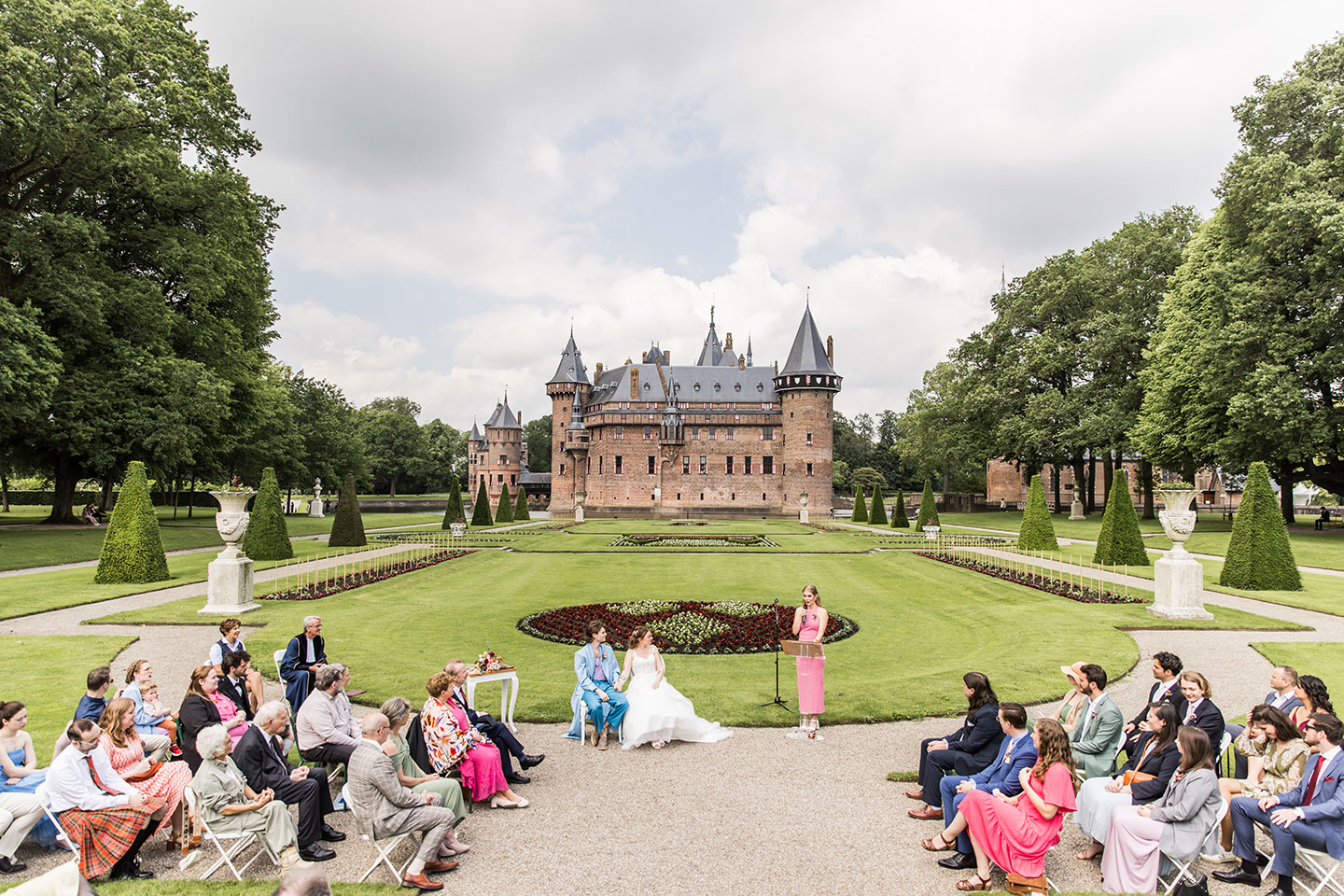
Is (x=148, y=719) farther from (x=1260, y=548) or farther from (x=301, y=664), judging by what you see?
(x=1260, y=548)

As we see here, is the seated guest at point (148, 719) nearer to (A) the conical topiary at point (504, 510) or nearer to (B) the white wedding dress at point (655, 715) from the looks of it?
(B) the white wedding dress at point (655, 715)

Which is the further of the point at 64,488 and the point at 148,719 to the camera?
the point at 64,488

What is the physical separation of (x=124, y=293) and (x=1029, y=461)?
42.5 meters

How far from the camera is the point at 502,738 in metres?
6.76

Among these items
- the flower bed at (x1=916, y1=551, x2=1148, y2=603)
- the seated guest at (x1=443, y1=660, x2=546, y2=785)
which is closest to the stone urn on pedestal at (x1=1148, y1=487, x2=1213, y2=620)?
the flower bed at (x1=916, y1=551, x2=1148, y2=603)

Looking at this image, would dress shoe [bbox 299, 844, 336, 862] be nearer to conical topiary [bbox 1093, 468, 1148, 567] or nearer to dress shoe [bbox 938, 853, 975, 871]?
dress shoe [bbox 938, 853, 975, 871]

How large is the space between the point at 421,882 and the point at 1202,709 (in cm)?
591

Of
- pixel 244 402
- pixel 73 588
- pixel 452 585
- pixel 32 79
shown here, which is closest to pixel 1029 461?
pixel 452 585

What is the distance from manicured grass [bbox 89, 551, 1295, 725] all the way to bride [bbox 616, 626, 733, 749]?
66cm

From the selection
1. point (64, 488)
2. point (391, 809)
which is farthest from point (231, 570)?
point (64, 488)

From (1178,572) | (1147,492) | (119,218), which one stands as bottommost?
(1178,572)

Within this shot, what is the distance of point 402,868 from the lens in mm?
5059

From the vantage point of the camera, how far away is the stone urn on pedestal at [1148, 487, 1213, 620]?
1415 centimetres

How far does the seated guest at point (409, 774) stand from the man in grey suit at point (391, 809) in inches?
7.1
